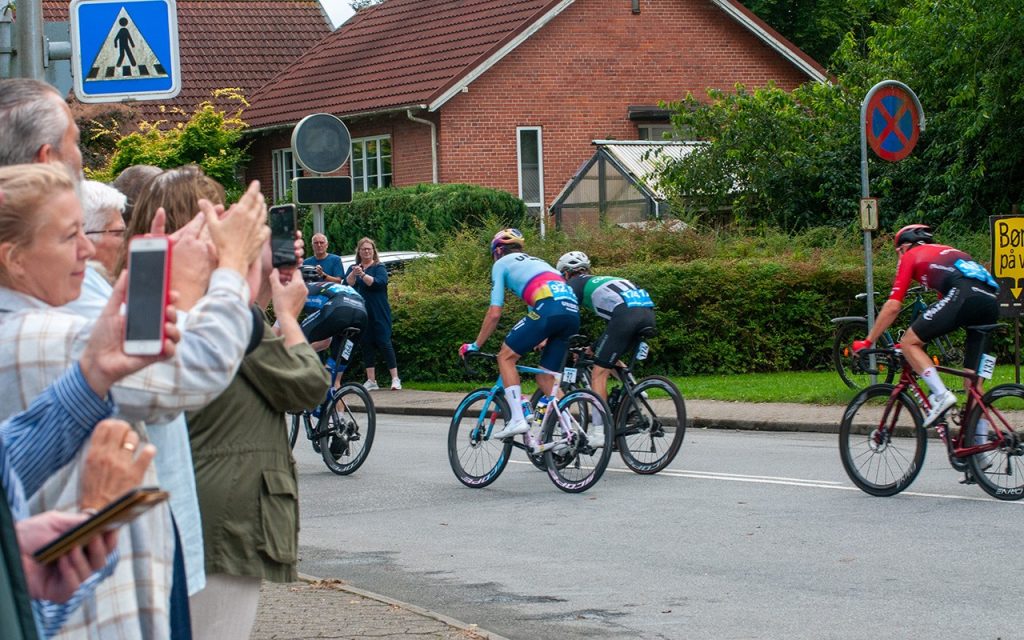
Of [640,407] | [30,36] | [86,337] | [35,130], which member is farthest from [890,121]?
[86,337]

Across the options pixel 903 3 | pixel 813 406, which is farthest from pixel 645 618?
pixel 903 3

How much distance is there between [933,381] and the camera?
11.2 meters

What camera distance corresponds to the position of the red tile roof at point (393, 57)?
3500 cm

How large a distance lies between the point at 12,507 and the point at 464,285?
20675mm

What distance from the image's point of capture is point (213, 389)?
3.07 metres

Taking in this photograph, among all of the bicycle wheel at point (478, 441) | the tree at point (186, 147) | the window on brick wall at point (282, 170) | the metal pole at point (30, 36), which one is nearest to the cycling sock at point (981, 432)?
the bicycle wheel at point (478, 441)

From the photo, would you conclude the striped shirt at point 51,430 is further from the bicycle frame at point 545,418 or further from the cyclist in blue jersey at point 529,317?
the cyclist in blue jersey at point 529,317

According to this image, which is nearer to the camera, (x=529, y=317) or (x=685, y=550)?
(x=685, y=550)

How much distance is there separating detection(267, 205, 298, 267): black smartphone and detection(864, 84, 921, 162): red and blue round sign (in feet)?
43.8

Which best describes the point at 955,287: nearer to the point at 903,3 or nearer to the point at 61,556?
the point at 61,556

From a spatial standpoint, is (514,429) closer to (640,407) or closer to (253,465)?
(640,407)

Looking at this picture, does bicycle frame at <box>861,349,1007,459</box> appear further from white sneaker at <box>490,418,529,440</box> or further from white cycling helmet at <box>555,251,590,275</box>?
white cycling helmet at <box>555,251,590,275</box>

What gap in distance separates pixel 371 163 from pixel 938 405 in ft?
90.0

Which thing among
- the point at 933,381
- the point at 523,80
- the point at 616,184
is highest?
the point at 523,80
